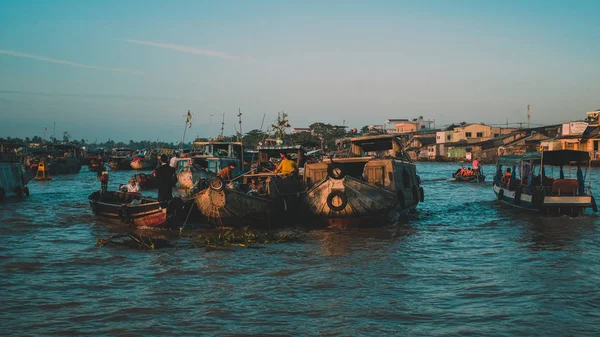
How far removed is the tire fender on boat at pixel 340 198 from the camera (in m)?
15.0

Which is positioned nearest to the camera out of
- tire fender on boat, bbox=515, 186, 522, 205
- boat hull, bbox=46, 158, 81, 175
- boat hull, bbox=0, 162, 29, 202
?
tire fender on boat, bbox=515, 186, 522, 205

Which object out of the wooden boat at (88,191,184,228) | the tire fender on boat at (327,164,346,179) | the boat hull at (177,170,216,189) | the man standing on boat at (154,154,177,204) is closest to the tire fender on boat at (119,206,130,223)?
the wooden boat at (88,191,184,228)

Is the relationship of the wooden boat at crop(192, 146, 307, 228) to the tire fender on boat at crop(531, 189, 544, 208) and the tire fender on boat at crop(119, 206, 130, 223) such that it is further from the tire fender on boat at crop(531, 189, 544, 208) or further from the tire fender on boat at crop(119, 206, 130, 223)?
the tire fender on boat at crop(531, 189, 544, 208)

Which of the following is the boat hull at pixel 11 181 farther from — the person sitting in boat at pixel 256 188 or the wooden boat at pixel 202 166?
the person sitting in boat at pixel 256 188

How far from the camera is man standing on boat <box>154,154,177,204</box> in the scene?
14508 millimetres

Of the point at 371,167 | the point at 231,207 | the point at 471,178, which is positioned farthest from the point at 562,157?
the point at 471,178

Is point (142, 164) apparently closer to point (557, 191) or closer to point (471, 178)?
point (471, 178)

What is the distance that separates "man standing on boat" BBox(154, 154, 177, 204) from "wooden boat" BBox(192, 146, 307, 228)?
31.2 inches

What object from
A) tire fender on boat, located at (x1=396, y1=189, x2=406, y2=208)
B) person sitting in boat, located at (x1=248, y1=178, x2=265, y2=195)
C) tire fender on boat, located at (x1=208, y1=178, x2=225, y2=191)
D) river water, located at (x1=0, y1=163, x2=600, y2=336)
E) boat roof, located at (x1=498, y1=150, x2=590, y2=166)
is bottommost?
river water, located at (x1=0, y1=163, x2=600, y2=336)

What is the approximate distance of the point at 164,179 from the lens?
14562 mm

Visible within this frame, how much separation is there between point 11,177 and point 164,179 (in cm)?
1586

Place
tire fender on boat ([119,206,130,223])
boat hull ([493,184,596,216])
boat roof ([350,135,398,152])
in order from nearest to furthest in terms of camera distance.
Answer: tire fender on boat ([119,206,130,223]), boat hull ([493,184,596,216]), boat roof ([350,135,398,152])

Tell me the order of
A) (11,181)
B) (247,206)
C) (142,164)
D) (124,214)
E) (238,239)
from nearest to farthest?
(238,239) → (247,206) → (124,214) → (11,181) → (142,164)

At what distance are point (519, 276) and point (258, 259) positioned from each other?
4.99m
